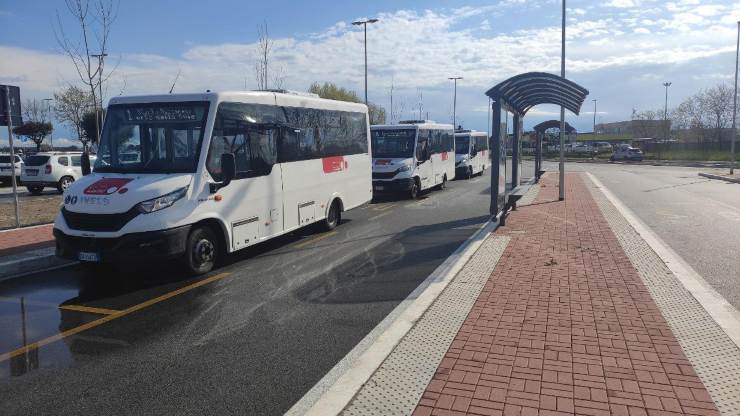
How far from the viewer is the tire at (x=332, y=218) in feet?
38.3


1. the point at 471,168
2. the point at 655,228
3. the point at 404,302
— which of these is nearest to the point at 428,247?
the point at 404,302

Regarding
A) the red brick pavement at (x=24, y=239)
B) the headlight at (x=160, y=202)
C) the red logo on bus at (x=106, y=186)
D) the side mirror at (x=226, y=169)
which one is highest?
the side mirror at (x=226, y=169)

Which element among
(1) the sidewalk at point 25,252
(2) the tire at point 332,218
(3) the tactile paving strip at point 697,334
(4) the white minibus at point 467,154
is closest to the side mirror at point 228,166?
(1) the sidewalk at point 25,252

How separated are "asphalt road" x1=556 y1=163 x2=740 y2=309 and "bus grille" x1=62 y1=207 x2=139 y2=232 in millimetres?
7136

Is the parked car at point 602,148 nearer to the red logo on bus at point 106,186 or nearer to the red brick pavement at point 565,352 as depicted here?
the red brick pavement at point 565,352

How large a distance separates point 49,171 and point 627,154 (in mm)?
51426

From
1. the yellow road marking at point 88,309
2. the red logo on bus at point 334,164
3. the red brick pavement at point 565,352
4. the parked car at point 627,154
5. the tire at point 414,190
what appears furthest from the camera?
the parked car at point 627,154

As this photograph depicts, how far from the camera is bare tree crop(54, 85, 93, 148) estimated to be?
130ft

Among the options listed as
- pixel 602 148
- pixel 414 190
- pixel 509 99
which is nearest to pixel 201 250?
pixel 509 99

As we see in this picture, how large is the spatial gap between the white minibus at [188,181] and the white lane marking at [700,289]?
19.7ft

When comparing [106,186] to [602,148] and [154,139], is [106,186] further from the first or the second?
[602,148]

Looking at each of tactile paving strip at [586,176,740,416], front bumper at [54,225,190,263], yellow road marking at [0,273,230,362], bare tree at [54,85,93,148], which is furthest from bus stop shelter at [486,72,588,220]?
bare tree at [54,85,93,148]

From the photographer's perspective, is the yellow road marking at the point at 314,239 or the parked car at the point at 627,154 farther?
the parked car at the point at 627,154

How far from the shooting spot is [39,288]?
7.29 m
